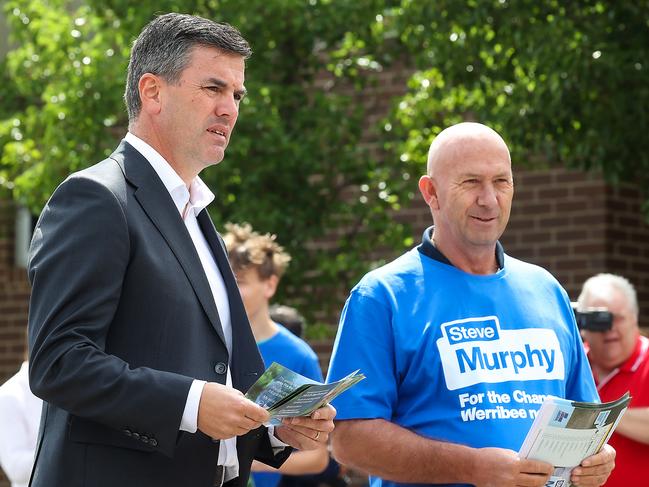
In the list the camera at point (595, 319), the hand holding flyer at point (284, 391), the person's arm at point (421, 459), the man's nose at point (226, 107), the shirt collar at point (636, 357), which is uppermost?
the man's nose at point (226, 107)

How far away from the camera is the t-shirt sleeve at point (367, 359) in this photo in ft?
13.0

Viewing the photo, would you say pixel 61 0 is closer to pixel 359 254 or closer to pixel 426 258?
pixel 359 254

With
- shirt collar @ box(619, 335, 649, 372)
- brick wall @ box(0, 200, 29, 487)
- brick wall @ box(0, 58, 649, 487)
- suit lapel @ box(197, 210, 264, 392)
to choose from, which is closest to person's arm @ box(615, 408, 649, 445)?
shirt collar @ box(619, 335, 649, 372)

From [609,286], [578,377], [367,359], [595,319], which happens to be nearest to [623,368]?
[595,319]

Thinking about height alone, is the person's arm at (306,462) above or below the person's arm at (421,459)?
below

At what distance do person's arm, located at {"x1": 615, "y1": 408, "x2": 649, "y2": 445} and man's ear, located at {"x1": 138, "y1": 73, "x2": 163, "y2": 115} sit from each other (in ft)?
10.0

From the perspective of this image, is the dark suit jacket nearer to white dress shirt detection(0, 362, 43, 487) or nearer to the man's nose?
the man's nose

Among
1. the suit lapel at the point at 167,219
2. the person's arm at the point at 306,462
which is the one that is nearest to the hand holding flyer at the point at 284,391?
the suit lapel at the point at 167,219

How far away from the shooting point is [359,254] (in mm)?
9172

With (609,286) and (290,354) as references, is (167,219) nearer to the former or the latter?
(290,354)

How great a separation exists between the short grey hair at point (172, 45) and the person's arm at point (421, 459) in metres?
1.21

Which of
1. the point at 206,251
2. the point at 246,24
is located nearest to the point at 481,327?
the point at 206,251

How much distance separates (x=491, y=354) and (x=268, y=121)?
4.69 meters

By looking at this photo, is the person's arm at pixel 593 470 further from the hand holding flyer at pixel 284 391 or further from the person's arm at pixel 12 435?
the person's arm at pixel 12 435
